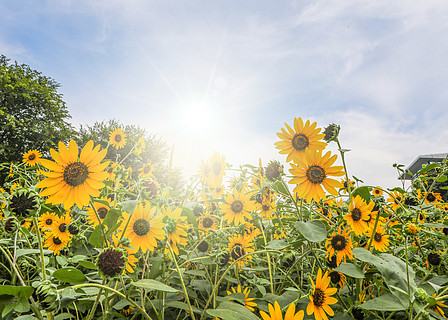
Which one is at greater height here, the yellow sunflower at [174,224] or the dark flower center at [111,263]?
the yellow sunflower at [174,224]

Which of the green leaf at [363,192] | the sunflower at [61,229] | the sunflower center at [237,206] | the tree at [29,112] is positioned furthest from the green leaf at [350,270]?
the tree at [29,112]

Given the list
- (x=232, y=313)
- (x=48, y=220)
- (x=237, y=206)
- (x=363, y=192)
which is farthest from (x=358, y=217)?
(x=48, y=220)

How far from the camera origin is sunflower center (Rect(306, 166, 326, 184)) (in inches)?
46.9

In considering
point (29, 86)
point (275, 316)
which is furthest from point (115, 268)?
point (29, 86)

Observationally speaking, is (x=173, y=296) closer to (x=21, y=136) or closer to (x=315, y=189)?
(x=315, y=189)

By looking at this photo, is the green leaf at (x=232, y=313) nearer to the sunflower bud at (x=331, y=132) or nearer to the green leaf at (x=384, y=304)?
the green leaf at (x=384, y=304)

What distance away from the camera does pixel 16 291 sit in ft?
2.65

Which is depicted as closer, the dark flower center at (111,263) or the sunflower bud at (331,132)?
the dark flower center at (111,263)

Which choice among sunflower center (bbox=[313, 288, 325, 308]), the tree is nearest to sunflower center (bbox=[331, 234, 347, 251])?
sunflower center (bbox=[313, 288, 325, 308])

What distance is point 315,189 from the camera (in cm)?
120

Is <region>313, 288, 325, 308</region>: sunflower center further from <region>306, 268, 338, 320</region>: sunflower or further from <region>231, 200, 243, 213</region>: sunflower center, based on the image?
<region>231, 200, 243, 213</region>: sunflower center

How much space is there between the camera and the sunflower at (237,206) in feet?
5.35

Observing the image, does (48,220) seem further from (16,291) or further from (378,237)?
(378,237)

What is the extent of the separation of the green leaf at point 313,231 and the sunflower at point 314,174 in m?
0.16
